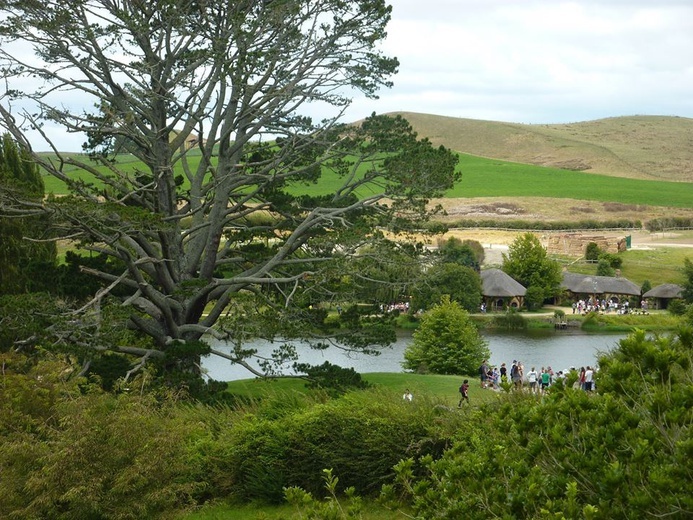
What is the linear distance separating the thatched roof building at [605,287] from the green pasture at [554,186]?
40409mm

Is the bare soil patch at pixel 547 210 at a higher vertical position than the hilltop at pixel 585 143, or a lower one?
lower

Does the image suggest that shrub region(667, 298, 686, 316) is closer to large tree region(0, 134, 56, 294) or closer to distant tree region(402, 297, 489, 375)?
distant tree region(402, 297, 489, 375)

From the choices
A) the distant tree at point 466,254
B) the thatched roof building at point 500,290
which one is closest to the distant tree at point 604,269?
the distant tree at point 466,254

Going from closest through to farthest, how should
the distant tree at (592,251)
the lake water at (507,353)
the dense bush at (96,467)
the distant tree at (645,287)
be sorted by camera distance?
the dense bush at (96,467) → the lake water at (507,353) → the distant tree at (645,287) → the distant tree at (592,251)

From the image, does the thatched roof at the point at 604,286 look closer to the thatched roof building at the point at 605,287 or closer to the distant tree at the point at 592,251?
the thatched roof building at the point at 605,287

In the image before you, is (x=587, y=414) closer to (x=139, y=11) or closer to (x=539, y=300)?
(x=139, y=11)

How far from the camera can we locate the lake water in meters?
38.8

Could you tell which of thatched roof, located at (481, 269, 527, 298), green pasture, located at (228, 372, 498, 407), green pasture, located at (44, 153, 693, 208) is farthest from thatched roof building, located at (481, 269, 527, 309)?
green pasture, located at (44, 153, 693, 208)

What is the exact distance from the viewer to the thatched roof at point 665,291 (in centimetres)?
6384

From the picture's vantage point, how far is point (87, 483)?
10195 millimetres

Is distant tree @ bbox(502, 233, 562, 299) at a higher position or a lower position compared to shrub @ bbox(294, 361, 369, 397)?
lower

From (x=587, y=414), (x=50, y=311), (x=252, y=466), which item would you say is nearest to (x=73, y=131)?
(x=50, y=311)

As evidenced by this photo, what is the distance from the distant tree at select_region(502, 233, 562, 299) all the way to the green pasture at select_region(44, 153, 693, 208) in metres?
36.3

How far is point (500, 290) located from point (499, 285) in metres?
0.43
